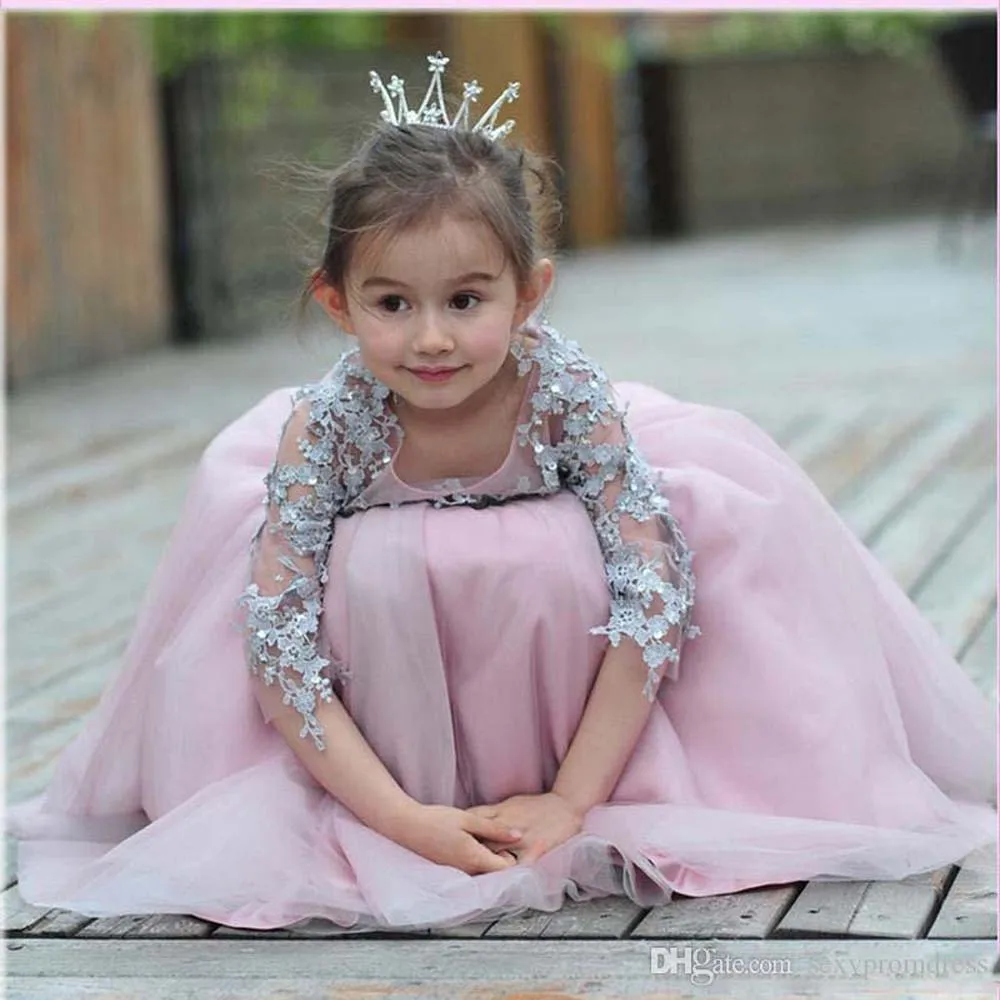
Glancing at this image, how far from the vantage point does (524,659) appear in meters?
2.14

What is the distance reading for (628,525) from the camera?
217 centimetres

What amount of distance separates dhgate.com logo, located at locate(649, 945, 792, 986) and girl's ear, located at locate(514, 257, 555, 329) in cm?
69

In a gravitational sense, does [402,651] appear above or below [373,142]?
below

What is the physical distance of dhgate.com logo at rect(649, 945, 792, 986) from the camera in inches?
71.9

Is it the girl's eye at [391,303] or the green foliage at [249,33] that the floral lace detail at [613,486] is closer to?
the girl's eye at [391,303]

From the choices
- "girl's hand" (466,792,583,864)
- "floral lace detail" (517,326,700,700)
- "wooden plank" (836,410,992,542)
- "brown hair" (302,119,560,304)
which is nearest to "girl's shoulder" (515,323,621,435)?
"floral lace detail" (517,326,700,700)

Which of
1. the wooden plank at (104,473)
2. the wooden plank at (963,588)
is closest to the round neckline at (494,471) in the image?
the wooden plank at (963,588)

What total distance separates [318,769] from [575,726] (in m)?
0.27

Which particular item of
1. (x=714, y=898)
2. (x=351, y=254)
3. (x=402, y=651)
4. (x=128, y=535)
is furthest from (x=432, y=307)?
(x=128, y=535)

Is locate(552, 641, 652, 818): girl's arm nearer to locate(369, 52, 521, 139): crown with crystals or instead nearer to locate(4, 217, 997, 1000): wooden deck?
locate(4, 217, 997, 1000): wooden deck

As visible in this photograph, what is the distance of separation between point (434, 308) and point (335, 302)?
0.15 meters

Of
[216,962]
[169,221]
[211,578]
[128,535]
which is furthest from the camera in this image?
[169,221]

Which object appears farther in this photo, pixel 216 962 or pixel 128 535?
pixel 128 535

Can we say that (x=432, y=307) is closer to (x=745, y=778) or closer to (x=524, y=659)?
(x=524, y=659)
